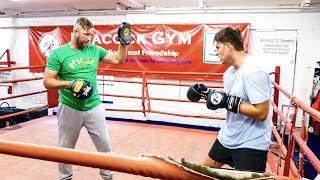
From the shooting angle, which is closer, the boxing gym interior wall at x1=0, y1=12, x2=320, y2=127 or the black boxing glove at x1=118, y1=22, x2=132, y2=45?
the black boxing glove at x1=118, y1=22, x2=132, y2=45

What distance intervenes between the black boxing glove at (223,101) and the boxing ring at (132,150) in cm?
39

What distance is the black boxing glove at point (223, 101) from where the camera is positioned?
1761 millimetres

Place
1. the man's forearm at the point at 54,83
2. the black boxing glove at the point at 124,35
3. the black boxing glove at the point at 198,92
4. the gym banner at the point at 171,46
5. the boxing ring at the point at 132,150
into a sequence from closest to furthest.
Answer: the boxing ring at the point at 132,150, the black boxing glove at the point at 198,92, the man's forearm at the point at 54,83, the black boxing glove at the point at 124,35, the gym banner at the point at 171,46

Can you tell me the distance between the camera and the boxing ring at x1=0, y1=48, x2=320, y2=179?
0.82m

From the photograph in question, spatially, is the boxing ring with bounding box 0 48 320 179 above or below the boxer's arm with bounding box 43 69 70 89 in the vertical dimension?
below

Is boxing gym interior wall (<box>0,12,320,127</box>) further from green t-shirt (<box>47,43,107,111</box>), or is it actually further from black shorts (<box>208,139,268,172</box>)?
black shorts (<box>208,139,268,172</box>)

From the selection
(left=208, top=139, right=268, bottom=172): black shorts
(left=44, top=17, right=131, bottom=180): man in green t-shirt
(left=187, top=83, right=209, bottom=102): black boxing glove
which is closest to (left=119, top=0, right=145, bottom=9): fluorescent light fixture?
(left=44, top=17, right=131, bottom=180): man in green t-shirt

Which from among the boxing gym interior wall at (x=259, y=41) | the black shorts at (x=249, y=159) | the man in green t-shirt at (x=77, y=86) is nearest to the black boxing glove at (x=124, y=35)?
the man in green t-shirt at (x=77, y=86)

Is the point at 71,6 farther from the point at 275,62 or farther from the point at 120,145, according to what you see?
the point at 275,62

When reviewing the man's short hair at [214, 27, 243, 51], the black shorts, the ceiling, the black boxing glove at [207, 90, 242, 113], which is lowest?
the black shorts

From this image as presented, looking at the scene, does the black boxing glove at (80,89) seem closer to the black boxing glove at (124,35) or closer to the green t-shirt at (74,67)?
the green t-shirt at (74,67)

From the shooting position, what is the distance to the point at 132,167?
0.81m

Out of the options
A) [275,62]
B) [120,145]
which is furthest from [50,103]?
[275,62]

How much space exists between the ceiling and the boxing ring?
1.26 m
